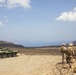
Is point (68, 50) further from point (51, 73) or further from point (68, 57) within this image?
point (51, 73)

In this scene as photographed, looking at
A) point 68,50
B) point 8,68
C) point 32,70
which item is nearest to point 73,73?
point 68,50

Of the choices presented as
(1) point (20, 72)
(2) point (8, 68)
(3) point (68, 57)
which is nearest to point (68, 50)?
(3) point (68, 57)

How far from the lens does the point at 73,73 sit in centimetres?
2058

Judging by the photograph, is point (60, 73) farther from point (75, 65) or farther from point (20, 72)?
point (20, 72)

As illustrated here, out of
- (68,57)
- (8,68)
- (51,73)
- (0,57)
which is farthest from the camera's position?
(0,57)

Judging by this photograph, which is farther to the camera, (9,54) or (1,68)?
(9,54)

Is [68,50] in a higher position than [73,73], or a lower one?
higher

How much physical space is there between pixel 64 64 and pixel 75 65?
318 cm

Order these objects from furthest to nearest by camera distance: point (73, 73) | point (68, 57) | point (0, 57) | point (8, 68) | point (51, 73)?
point (0, 57) → point (8, 68) → point (68, 57) → point (51, 73) → point (73, 73)

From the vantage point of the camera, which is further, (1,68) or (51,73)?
(1,68)

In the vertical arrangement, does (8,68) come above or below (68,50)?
below

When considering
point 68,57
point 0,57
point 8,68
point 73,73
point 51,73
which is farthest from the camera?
point 0,57

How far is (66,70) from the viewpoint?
72.6ft

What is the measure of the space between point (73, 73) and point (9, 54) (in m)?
18.5
